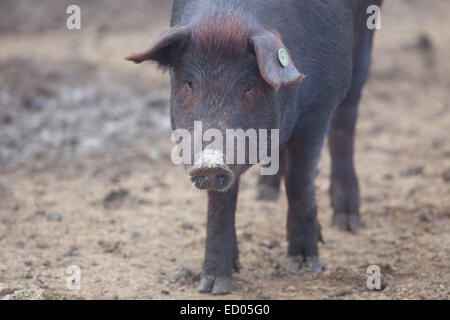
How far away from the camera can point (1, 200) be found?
18.8ft

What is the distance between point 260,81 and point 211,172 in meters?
0.64

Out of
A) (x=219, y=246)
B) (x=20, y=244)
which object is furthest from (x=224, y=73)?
(x=20, y=244)

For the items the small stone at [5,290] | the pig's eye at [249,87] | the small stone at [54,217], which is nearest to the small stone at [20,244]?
the small stone at [54,217]

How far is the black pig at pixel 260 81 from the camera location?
12.0ft

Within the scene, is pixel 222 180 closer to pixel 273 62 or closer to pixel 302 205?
pixel 273 62

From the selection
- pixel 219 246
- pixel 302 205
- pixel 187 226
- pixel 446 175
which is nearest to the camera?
pixel 219 246

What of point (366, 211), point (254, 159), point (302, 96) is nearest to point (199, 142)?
point (254, 159)

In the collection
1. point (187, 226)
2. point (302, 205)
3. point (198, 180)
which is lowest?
point (187, 226)

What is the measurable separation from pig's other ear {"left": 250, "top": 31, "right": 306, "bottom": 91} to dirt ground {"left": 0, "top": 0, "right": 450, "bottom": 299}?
4.95ft

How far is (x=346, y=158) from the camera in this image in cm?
559

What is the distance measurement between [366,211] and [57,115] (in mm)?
3567

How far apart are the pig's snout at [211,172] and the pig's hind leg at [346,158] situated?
2172mm

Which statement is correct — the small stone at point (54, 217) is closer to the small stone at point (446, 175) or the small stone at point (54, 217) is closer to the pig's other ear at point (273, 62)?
the pig's other ear at point (273, 62)
